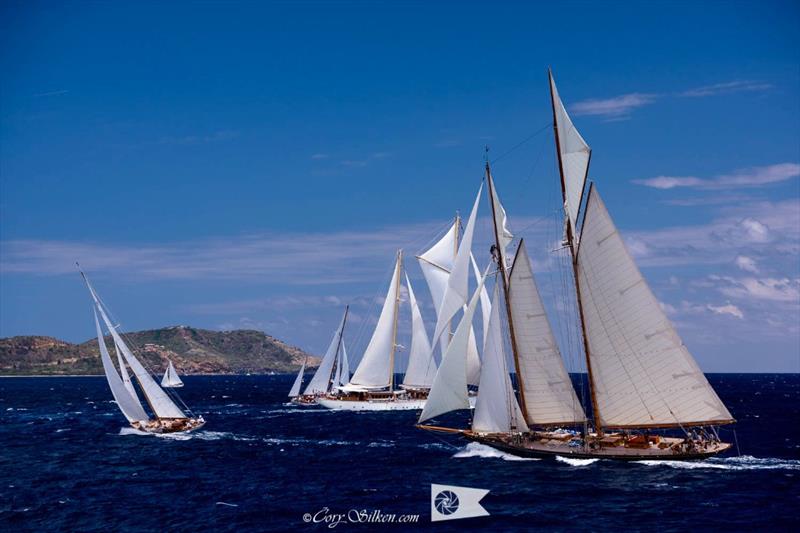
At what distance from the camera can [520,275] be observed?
5850cm

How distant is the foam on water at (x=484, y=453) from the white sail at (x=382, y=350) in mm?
47077

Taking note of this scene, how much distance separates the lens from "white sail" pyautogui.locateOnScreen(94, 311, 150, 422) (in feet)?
255

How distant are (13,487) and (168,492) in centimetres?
1230

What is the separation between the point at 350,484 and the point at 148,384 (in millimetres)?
37738

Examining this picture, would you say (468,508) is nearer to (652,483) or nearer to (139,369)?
(652,483)

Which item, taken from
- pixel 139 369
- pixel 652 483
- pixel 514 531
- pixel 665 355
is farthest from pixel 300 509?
pixel 139 369

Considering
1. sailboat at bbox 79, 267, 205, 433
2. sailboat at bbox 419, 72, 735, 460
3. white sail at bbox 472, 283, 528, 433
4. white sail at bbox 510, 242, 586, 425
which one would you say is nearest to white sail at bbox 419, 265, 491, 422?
sailboat at bbox 419, 72, 735, 460

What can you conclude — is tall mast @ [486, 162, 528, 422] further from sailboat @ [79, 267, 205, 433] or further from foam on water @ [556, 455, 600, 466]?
sailboat @ [79, 267, 205, 433]

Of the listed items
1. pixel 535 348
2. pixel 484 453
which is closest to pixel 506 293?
pixel 535 348

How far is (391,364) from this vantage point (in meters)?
113

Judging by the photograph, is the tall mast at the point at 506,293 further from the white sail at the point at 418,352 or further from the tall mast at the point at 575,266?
the white sail at the point at 418,352

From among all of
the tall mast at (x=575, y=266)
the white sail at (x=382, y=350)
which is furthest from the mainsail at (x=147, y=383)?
the tall mast at (x=575, y=266)

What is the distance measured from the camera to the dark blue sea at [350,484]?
139ft

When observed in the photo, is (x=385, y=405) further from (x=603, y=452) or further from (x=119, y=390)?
(x=603, y=452)
